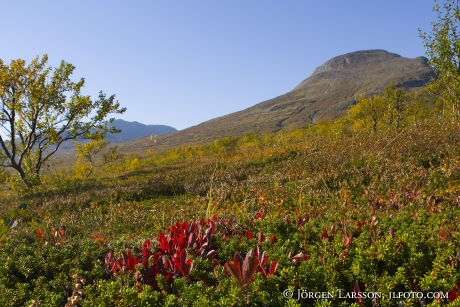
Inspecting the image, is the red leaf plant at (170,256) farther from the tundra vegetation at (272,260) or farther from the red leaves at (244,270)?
the red leaves at (244,270)

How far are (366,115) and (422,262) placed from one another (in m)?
40.9

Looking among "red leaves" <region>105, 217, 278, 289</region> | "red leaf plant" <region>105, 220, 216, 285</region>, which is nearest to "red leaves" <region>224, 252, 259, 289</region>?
"red leaves" <region>105, 217, 278, 289</region>

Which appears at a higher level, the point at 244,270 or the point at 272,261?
the point at 244,270

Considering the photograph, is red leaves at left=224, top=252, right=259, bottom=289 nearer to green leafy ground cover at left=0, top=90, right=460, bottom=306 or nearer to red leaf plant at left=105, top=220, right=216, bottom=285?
green leafy ground cover at left=0, top=90, right=460, bottom=306

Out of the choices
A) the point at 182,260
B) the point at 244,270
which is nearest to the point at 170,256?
the point at 182,260

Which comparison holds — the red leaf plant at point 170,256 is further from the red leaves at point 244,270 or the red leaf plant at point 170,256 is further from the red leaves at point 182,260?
Answer: the red leaves at point 244,270

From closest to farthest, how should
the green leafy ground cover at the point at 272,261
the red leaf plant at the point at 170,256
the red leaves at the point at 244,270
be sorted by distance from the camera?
the green leafy ground cover at the point at 272,261 → the red leaves at the point at 244,270 → the red leaf plant at the point at 170,256

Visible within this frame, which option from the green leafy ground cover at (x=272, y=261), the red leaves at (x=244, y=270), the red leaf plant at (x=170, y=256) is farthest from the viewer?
the red leaf plant at (x=170, y=256)

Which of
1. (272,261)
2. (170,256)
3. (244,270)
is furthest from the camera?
(170,256)

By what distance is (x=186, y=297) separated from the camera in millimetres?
2629

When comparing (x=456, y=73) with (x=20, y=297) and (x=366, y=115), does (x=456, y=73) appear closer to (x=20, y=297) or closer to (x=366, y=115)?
(x=20, y=297)

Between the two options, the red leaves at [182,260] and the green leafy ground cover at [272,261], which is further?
the red leaves at [182,260]

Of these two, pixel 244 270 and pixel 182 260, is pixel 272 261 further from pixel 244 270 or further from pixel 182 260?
pixel 182 260

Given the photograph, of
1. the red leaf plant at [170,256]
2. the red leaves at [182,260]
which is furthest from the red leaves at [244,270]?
the red leaf plant at [170,256]
